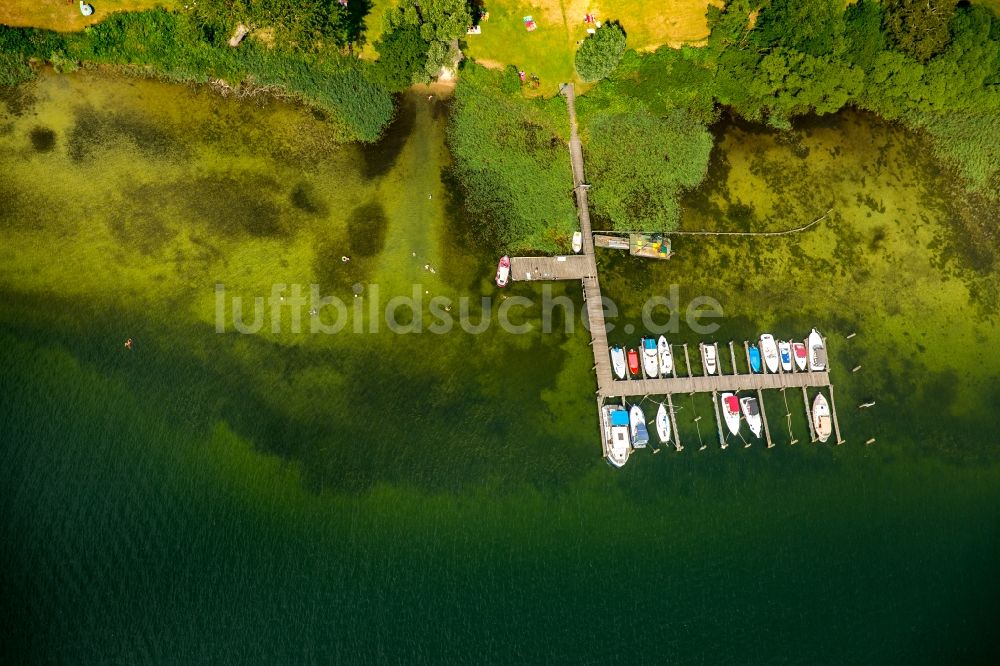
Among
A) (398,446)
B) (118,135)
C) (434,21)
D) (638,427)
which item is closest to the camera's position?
(434,21)

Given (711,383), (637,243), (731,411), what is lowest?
(731,411)

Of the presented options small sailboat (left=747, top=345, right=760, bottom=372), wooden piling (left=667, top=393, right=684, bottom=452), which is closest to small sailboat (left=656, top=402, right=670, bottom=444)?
wooden piling (left=667, top=393, right=684, bottom=452)

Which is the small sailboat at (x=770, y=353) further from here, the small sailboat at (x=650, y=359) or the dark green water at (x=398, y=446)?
the small sailboat at (x=650, y=359)

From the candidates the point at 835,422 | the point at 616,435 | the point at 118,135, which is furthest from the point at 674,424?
the point at 118,135

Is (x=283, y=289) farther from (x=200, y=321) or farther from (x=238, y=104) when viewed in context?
(x=238, y=104)

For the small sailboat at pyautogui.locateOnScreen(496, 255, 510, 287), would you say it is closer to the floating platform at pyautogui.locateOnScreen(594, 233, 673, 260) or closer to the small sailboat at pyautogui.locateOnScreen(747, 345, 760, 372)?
the floating platform at pyautogui.locateOnScreen(594, 233, 673, 260)

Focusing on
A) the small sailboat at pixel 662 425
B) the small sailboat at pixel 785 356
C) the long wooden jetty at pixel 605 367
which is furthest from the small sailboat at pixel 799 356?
the small sailboat at pixel 662 425

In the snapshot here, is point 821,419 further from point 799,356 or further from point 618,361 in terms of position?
point 618,361
